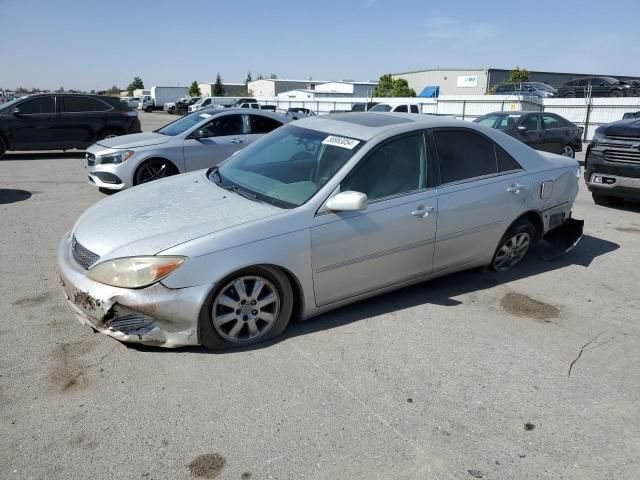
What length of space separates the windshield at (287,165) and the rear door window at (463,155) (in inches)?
32.4

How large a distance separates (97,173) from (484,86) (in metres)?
56.7

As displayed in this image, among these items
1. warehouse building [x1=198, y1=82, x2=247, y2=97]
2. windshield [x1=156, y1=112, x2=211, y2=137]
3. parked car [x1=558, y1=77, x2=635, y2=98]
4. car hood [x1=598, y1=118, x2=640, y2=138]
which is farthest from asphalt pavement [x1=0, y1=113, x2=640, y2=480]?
warehouse building [x1=198, y1=82, x2=247, y2=97]

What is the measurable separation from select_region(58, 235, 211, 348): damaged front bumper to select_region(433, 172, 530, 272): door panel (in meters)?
2.10

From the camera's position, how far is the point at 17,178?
35.2 ft

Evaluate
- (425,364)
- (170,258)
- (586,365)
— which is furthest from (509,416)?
(170,258)

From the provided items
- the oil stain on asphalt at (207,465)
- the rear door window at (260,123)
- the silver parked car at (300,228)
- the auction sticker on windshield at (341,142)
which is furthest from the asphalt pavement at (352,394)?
the rear door window at (260,123)

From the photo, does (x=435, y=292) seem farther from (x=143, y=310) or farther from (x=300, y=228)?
(x=143, y=310)

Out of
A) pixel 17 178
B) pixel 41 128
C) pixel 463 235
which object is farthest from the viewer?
pixel 41 128

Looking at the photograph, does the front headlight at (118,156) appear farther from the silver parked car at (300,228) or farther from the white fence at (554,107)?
the white fence at (554,107)

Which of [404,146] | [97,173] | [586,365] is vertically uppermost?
[404,146]

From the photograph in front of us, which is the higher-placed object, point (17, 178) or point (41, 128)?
point (41, 128)

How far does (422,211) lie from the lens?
13.7 ft

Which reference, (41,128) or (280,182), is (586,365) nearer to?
(280,182)

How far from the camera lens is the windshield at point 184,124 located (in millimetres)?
9180
